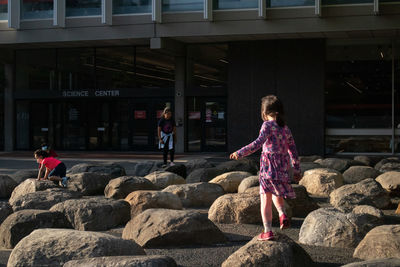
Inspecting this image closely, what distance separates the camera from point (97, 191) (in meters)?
12.3

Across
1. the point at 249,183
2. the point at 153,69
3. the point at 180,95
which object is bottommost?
the point at 249,183

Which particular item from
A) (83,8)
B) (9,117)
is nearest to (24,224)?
(83,8)

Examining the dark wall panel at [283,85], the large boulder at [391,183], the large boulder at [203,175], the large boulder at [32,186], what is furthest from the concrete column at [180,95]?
the large boulder at [32,186]

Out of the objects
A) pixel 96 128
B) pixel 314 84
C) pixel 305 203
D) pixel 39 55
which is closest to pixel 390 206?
pixel 305 203

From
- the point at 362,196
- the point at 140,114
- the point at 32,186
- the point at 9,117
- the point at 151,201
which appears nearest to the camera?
the point at 151,201

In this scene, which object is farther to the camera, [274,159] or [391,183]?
[391,183]

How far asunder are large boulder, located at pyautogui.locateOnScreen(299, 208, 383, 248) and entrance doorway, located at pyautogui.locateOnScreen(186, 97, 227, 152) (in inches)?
716

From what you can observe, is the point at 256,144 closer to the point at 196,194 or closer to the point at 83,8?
the point at 196,194

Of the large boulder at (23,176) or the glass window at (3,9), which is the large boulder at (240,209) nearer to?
the large boulder at (23,176)

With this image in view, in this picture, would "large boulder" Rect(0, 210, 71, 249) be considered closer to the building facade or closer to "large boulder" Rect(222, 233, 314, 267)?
"large boulder" Rect(222, 233, 314, 267)

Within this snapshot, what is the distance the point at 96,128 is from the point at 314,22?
35.3 ft

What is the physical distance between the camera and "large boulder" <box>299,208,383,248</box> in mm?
7078

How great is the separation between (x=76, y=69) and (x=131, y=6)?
4.90 meters

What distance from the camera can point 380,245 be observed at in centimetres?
627
